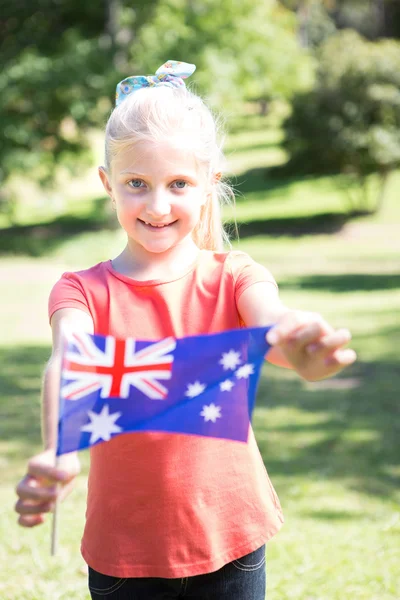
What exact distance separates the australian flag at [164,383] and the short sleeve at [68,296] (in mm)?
187

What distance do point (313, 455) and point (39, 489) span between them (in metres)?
4.61

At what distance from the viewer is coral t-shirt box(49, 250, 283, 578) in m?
2.13

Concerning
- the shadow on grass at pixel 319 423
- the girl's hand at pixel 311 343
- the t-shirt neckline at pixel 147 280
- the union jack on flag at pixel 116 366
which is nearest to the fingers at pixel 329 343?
the girl's hand at pixel 311 343

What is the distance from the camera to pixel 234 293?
2.20 meters

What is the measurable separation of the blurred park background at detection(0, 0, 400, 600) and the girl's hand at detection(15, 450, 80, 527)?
10.4 feet

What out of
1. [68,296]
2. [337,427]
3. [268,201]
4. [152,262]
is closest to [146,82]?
[152,262]

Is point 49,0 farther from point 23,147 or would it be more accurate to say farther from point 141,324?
point 141,324

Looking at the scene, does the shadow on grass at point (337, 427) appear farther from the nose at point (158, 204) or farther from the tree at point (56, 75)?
the tree at point (56, 75)

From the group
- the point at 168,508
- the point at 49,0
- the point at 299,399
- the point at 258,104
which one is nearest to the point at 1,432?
the point at 299,399

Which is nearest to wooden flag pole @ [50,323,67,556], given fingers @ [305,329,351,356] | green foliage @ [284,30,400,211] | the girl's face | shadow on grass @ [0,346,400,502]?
the girl's face

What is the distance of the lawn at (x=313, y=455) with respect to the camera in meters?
3.85

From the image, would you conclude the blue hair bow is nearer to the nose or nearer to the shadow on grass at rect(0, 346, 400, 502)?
the nose

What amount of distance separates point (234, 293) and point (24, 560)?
2387 mm

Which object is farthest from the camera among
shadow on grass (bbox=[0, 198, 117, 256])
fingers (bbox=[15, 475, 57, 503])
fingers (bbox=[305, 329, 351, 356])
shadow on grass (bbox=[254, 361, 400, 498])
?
shadow on grass (bbox=[0, 198, 117, 256])
